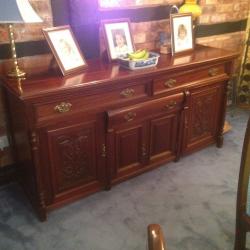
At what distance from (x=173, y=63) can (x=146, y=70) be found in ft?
0.89

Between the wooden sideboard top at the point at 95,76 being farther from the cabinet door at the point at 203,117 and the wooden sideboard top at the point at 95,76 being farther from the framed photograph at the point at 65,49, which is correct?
the cabinet door at the point at 203,117

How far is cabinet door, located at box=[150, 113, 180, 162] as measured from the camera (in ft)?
7.38

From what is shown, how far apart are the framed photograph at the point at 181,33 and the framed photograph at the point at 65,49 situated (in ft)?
2.60

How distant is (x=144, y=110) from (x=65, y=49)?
65cm

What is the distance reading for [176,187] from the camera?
225cm

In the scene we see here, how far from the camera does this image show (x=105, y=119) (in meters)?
1.94

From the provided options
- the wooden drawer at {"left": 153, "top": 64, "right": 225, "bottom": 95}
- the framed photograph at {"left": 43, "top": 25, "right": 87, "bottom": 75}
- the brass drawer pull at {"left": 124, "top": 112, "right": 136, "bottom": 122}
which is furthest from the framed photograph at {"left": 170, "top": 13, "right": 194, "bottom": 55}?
the framed photograph at {"left": 43, "top": 25, "right": 87, "bottom": 75}

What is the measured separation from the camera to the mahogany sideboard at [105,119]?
173cm

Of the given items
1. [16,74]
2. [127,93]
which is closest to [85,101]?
[127,93]

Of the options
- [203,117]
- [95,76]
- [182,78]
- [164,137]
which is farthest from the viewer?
[203,117]

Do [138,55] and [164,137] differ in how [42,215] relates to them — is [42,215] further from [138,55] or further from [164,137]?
[138,55]

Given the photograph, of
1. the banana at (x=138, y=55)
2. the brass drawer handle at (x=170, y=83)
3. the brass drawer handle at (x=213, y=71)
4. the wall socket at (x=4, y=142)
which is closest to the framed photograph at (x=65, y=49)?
the banana at (x=138, y=55)

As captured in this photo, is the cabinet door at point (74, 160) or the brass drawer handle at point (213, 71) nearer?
the cabinet door at point (74, 160)

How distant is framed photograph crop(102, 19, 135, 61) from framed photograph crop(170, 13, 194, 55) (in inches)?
13.9
